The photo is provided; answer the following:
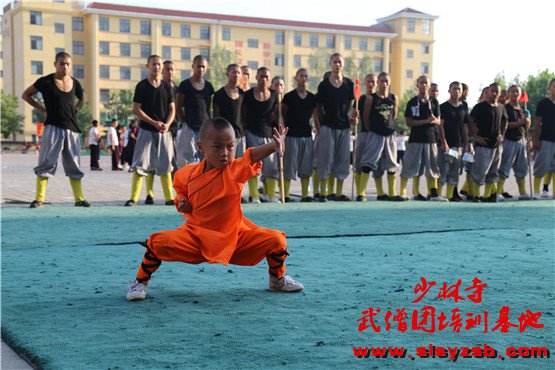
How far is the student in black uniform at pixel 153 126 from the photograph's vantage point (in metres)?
9.45

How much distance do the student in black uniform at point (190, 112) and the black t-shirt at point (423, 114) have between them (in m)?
3.46

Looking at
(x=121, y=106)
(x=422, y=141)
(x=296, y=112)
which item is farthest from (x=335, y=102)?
(x=121, y=106)

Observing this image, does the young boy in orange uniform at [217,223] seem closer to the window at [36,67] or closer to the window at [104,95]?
the window at [36,67]

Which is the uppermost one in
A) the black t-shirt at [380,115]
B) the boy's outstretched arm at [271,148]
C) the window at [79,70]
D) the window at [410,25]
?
the window at [410,25]

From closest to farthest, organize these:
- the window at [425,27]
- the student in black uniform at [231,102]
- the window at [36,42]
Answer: the student in black uniform at [231,102] → the window at [36,42] → the window at [425,27]

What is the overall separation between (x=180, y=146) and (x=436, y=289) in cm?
609

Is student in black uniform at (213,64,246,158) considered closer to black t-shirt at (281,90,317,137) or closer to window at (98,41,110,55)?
black t-shirt at (281,90,317,137)

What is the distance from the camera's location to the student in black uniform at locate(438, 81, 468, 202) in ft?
38.0

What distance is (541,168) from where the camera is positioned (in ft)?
39.5

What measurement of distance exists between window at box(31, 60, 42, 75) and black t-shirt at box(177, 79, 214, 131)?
62322mm

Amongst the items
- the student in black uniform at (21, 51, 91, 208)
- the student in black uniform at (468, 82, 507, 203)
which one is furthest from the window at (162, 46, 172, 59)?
the student in black uniform at (21, 51, 91, 208)

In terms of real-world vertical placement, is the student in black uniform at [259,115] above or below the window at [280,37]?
below

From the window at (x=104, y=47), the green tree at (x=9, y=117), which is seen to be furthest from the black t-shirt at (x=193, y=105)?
the window at (x=104, y=47)

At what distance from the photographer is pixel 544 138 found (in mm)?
12133
